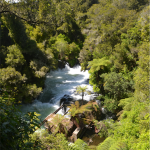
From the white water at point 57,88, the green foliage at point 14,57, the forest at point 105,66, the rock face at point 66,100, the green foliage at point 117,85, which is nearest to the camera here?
the forest at point 105,66

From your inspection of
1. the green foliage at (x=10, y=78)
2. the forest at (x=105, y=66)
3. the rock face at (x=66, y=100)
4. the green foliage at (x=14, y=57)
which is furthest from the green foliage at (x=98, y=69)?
the green foliage at (x=14, y=57)

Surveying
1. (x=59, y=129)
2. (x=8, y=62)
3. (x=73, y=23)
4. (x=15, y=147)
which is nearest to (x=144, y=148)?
(x=15, y=147)

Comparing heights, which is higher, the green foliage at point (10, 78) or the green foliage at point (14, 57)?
the green foliage at point (14, 57)

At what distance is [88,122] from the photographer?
7.09 meters

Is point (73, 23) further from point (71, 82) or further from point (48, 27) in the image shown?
point (48, 27)

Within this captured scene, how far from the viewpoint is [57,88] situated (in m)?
12.2

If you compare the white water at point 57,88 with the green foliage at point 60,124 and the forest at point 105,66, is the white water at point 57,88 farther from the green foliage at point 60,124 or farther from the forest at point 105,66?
the green foliage at point 60,124

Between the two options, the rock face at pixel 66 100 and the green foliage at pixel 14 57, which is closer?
the green foliage at pixel 14 57

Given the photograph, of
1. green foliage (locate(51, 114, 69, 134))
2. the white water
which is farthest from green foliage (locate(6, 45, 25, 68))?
green foliage (locate(51, 114, 69, 134))

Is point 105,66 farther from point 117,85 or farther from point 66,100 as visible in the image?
point 66,100

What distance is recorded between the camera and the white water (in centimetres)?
943

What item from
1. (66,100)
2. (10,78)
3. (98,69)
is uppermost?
(10,78)

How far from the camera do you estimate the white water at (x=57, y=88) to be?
30.9 feet

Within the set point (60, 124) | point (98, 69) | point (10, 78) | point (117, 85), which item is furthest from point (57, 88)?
point (117, 85)
